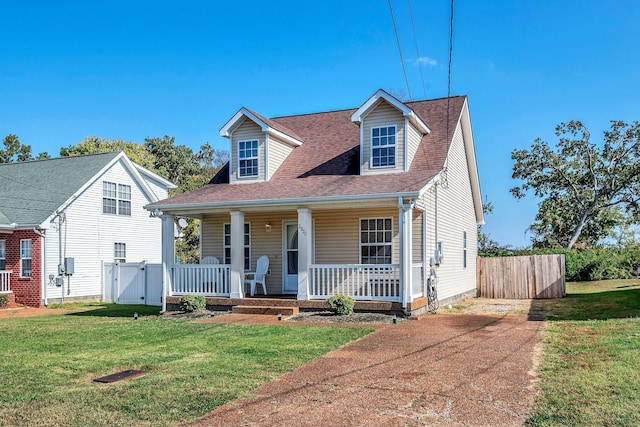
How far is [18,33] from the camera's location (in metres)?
19.3

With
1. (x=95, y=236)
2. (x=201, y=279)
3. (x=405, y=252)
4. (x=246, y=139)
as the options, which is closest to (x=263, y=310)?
(x=201, y=279)

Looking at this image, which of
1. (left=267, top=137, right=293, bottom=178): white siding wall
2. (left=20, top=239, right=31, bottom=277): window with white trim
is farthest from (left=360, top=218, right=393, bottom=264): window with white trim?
(left=20, top=239, right=31, bottom=277): window with white trim

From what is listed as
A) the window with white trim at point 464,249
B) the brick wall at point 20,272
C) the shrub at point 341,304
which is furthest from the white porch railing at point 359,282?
the brick wall at point 20,272

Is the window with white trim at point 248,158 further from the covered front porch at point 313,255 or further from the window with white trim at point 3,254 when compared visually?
the window with white trim at point 3,254

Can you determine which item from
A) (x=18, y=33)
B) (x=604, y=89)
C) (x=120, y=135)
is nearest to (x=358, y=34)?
(x=18, y=33)

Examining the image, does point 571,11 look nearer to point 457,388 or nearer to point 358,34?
point 358,34

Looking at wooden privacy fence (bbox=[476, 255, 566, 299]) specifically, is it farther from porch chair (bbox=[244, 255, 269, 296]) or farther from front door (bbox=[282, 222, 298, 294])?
porch chair (bbox=[244, 255, 269, 296])

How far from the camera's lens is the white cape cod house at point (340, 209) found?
14.2m

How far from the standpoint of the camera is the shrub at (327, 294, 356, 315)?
532 inches

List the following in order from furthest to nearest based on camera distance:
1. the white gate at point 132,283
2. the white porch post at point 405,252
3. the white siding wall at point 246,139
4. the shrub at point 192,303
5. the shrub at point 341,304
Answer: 1. the white gate at point 132,283
2. the white siding wall at point 246,139
3. the shrub at point 192,303
4. the shrub at point 341,304
5. the white porch post at point 405,252

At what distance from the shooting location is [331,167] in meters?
17.0

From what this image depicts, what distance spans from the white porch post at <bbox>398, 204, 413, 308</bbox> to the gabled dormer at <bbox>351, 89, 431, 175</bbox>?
266 centimetres

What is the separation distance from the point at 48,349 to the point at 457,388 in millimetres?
7337

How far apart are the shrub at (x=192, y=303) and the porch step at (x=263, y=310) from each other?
0.92m
